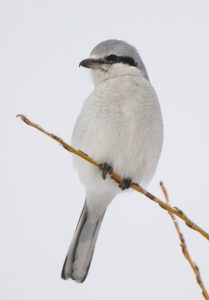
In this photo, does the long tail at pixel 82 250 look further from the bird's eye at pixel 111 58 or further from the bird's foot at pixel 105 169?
the bird's eye at pixel 111 58

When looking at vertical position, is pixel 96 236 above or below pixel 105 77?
below

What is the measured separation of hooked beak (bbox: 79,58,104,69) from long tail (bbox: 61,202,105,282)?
860mm

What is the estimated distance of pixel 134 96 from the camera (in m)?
2.82

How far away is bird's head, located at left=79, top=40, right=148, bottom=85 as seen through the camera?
3.01 meters

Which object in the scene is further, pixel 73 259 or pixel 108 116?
pixel 73 259

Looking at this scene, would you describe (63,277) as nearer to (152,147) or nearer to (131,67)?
(152,147)

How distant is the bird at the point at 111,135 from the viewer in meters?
2.69

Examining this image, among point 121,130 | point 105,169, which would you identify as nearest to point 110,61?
point 121,130

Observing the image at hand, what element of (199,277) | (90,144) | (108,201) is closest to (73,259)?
(108,201)

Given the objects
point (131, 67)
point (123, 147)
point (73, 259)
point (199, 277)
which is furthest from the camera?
point (131, 67)

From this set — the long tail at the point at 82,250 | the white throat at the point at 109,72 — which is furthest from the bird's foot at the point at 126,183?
the white throat at the point at 109,72

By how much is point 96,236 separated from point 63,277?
407 mm

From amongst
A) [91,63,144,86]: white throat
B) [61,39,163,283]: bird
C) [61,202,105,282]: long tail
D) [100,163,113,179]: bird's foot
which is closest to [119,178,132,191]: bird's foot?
[61,39,163,283]: bird

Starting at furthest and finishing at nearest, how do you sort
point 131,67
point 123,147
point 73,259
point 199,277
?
point 131,67 → point 73,259 → point 123,147 → point 199,277
